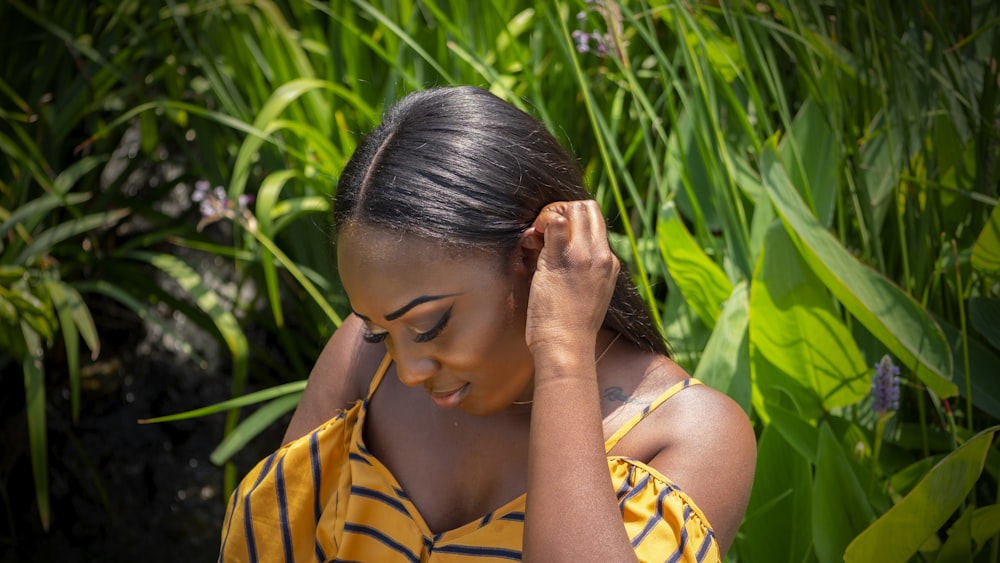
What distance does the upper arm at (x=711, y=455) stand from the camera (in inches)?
46.4

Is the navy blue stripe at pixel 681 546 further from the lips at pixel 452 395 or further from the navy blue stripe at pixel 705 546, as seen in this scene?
the lips at pixel 452 395

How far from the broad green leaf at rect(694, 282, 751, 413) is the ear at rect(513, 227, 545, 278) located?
1.78ft

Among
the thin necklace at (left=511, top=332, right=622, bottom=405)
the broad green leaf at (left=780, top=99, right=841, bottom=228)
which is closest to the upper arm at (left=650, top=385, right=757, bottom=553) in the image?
the thin necklace at (left=511, top=332, right=622, bottom=405)

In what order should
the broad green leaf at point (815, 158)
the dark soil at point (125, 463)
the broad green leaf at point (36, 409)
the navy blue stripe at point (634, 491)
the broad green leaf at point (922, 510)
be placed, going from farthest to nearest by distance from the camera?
the dark soil at point (125, 463) < the broad green leaf at point (36, 409) < the broad green leaf at point (815, 158) < the broad green leaf at point (922, 510) < the navy blue stripe at point (634, 491)

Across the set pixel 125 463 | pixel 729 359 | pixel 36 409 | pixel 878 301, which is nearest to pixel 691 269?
pixel 729 359

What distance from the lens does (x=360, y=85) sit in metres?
2.52

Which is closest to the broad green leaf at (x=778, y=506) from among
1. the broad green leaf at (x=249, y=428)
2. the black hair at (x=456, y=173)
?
the black hair at (x=456, y=173)

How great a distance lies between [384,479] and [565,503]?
34 cm

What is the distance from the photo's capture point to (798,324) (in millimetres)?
1560

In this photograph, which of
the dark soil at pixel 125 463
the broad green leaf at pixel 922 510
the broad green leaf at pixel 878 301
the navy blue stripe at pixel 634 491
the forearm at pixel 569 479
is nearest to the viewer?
the forearm at pixel 569 479

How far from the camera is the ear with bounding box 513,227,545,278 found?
116cm

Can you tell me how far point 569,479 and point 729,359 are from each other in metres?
0.62

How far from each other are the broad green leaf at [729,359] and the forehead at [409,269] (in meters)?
0.57

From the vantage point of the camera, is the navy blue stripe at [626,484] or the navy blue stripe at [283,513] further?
the navy blue stripe at [283,513]
